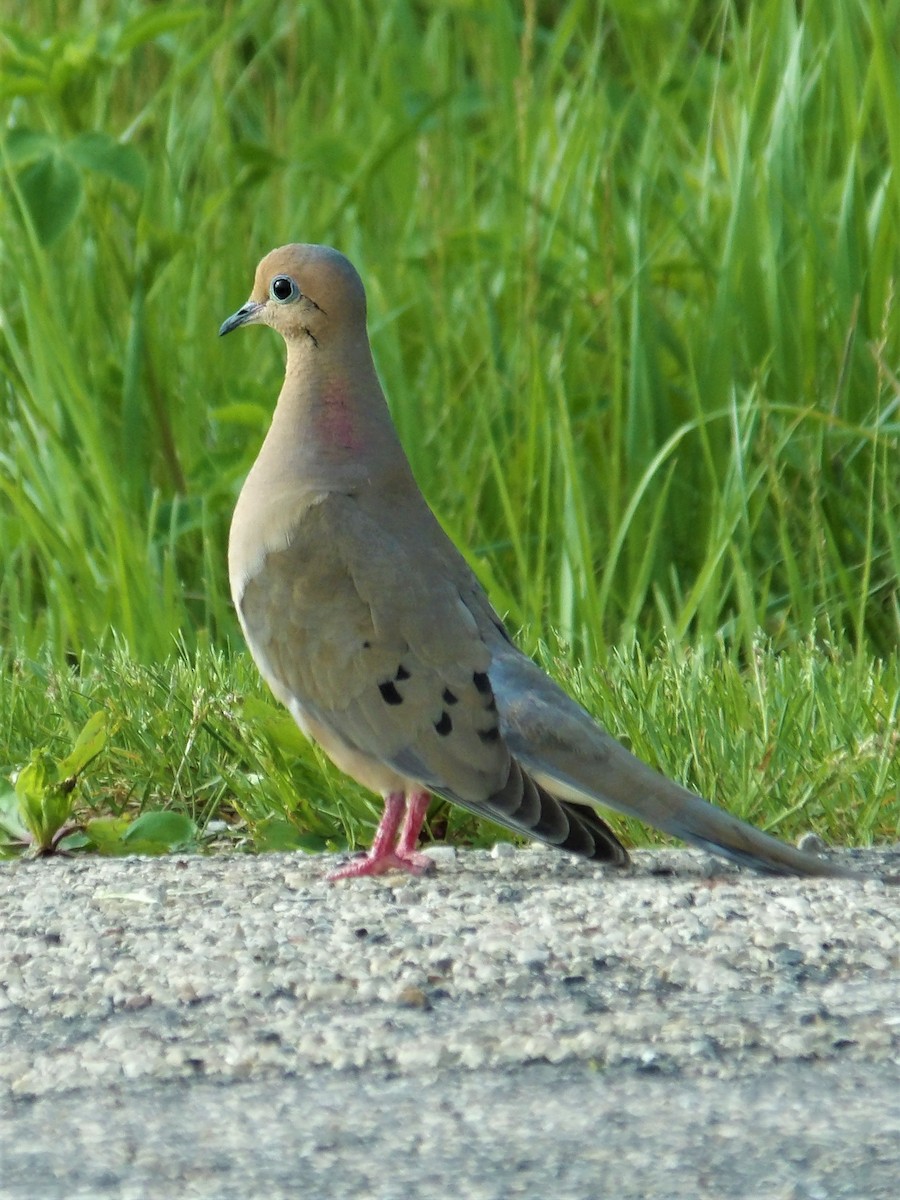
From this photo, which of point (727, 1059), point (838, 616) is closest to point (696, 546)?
point (838, 616)

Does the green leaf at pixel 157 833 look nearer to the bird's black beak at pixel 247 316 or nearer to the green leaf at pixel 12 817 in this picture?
the green leaf at pixel 12 817

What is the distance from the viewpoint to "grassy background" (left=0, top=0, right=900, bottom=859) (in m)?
4.21

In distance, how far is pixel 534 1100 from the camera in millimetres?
2439

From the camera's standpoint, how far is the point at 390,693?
3.72m

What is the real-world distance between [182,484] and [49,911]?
2856mm

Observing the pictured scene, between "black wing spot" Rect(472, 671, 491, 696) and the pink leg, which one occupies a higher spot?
"black wing spot" Rect(472, 671, 491, 696)

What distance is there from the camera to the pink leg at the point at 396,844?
3.58m

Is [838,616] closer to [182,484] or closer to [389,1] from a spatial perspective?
[182,484]

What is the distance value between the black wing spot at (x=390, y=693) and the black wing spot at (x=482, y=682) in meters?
0.15

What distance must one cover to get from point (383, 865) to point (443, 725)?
0.29m

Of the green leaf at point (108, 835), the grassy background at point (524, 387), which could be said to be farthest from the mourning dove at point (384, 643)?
the green leaf at point (108, 835)

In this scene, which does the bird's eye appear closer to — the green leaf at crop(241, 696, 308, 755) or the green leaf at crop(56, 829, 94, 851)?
the green leaf at crop(241, 696, 308, 755)

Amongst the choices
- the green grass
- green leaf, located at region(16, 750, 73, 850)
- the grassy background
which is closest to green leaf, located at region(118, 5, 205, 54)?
the grassy background

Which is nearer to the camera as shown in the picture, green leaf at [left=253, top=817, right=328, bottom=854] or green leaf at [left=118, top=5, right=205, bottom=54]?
green leaf at [left=253, top=817, right=328, bottom=854]
